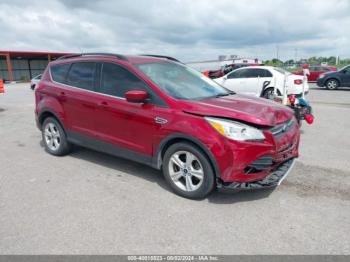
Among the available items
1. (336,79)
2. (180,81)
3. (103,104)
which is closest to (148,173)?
(103,104)

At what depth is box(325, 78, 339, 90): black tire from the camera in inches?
688

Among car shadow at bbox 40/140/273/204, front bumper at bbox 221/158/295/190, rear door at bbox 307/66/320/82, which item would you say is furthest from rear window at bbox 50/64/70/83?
rear door at bbox 307/66/320/82

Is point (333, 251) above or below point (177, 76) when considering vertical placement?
below

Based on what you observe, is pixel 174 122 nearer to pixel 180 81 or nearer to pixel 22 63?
pixel 180 81

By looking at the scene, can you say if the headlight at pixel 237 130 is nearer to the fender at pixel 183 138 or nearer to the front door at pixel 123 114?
the fender at pixel 183 138

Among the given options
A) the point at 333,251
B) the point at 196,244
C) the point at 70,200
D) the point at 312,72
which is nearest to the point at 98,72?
the point at 70,200

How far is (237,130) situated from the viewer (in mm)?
3291

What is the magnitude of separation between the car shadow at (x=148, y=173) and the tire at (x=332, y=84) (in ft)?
53.5

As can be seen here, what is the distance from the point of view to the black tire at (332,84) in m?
17.5

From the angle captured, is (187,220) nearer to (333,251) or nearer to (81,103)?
(333,251)

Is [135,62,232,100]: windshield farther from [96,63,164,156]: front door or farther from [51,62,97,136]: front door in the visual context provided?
[51,62,97,136]: front door

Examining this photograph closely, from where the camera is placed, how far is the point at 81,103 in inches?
185

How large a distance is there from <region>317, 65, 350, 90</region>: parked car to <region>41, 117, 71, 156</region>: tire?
16.9 meters

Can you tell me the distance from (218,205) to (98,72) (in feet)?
8.85
